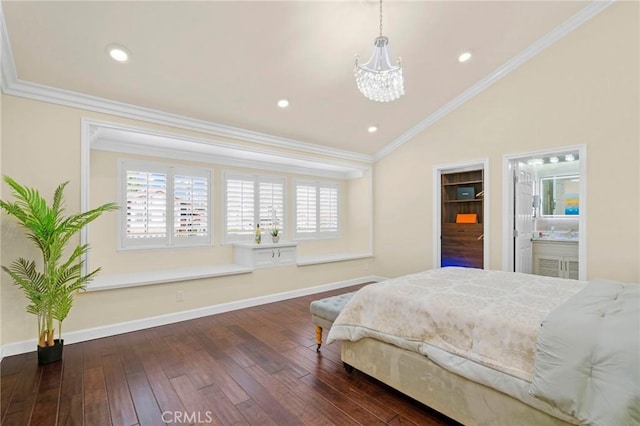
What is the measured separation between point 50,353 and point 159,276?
1214 millimetres

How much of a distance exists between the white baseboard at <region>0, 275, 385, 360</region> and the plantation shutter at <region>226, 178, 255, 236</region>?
46.4 inches

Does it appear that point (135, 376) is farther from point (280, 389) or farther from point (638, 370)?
point (638, 370)

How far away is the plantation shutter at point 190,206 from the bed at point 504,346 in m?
2.93

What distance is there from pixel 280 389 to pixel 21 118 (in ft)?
11.2

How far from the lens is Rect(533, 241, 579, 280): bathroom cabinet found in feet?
14.5

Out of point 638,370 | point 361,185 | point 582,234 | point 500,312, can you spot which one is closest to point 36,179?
point 500,312

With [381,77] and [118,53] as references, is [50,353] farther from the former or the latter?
[381,77]

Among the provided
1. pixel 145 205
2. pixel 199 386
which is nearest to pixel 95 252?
pixel 145 205

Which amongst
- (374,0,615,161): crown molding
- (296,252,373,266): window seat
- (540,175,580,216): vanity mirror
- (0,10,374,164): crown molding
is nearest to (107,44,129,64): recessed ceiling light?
(0,10,374,164): crown molding

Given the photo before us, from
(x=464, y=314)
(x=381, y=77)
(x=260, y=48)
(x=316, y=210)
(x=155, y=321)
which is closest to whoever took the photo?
(x=464, y=314)

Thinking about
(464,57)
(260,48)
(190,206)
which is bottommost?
(190,206)

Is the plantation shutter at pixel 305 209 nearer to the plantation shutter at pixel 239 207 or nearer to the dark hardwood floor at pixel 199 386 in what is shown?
the plantation shutter at pixel 239 207

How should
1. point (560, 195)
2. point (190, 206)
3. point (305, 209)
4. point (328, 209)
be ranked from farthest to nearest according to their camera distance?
point (328, 209) → point (305, 209) → point (560, 195) → point (190, 206)

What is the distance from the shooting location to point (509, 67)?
394 centimetres
